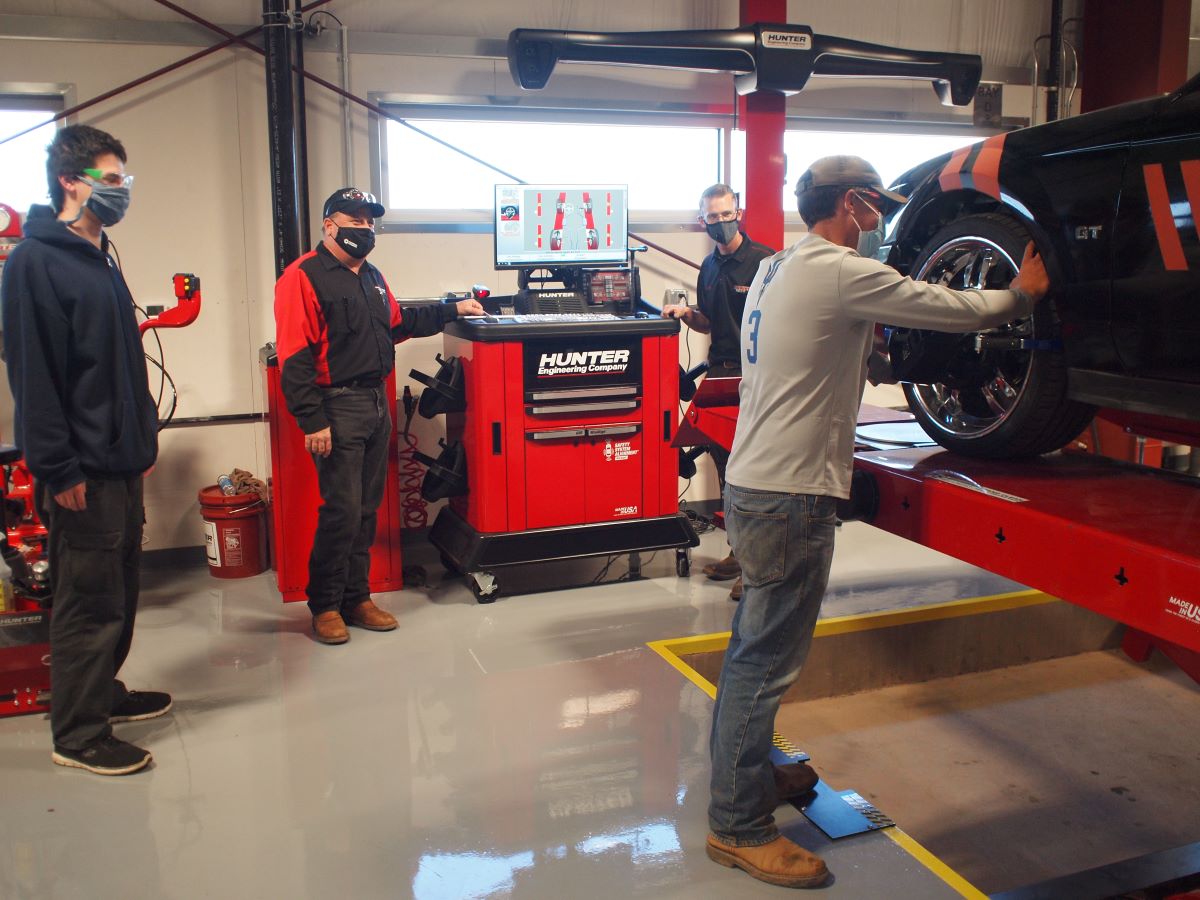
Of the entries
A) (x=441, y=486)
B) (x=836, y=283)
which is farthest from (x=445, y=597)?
(x=836, y=283)

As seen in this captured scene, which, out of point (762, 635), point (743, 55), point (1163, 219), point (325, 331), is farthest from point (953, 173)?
point (743, 55)

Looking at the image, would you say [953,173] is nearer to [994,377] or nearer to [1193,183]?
[994,377]

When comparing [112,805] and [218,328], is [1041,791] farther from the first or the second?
[218,328]

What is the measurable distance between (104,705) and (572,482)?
2.12m

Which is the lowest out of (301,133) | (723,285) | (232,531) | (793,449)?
(232,531)

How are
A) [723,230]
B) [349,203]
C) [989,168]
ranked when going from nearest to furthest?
[989,168]
[349,203]
[723,230]

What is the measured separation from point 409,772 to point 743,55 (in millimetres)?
3863

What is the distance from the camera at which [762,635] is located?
88.8 inches

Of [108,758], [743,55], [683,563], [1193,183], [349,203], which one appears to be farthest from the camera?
[743,55]

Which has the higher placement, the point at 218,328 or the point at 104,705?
the point at 218,328

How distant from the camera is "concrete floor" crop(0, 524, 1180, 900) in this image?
2369 mm

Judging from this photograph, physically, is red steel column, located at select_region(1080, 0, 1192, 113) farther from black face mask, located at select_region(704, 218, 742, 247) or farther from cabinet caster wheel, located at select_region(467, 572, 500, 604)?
cabinet caster wheel, located at select_region(467, 572, 500, 604)

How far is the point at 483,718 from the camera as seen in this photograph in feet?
10.6

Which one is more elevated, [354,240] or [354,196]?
[354,196]
